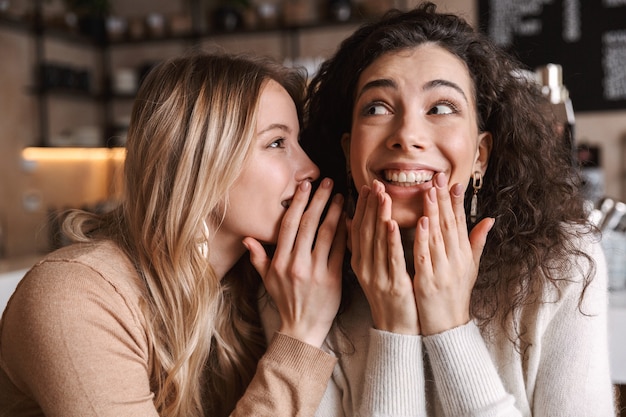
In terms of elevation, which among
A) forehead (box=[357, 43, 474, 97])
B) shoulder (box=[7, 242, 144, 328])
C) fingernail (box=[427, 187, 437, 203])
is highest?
forehead (box=[357, 43, 474, 97])

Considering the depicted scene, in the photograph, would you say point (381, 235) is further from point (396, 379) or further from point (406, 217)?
point (396, 379)

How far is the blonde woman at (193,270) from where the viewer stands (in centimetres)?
112

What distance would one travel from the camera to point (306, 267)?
1.28 m

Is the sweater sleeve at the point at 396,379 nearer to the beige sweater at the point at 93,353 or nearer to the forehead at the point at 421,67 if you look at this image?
the beige sweater at the point at 93,353

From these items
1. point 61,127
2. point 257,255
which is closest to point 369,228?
point 257,255

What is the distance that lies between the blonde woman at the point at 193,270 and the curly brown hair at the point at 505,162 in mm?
204

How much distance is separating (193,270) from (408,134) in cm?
50

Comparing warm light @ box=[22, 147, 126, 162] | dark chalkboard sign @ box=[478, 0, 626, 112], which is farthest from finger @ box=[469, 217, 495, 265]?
warm light @ box=[22, 147, 126, 162]

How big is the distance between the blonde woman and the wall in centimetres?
289

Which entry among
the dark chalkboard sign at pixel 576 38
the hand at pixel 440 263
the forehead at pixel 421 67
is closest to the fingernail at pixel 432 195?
the hand at pixel 440 263

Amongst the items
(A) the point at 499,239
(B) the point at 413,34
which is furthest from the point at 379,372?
(B) the point at 413,34

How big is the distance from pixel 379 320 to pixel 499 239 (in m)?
0.31

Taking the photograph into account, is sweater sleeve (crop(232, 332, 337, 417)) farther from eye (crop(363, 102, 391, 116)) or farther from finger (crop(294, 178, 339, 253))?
eye (crop(363, 102, 391, 116))

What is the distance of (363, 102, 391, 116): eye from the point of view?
125 centimetres
